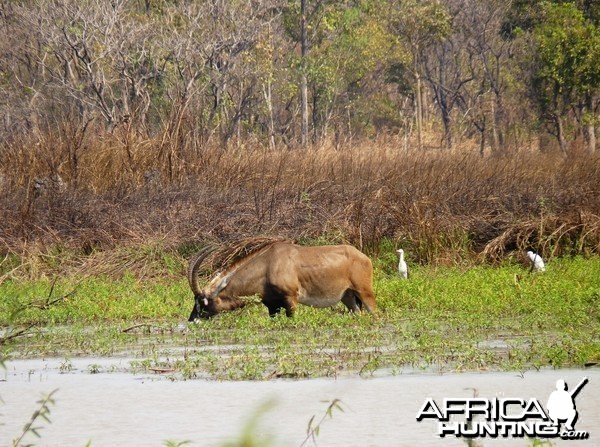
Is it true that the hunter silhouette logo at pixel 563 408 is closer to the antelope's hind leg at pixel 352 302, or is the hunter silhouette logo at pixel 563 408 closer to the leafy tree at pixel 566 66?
the antelope's hind leg at pixel 352 302

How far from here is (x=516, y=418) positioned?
6199 millimetres

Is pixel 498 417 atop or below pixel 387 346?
atop

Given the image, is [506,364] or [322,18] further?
[322,18]

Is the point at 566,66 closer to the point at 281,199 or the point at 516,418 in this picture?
the point at 281,199

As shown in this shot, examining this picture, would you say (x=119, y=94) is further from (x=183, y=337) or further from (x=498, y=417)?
(x=498, y=417)

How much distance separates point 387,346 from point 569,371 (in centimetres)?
168

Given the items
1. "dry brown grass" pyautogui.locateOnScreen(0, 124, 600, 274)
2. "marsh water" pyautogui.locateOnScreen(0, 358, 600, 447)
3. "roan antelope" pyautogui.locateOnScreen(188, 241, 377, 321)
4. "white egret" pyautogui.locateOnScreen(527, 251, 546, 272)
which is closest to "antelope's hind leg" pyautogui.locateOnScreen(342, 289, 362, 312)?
"roan antelope" pyautogui.locateOnScreen(188, 241, 377, 321)

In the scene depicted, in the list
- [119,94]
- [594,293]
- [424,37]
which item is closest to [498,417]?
[594,293]

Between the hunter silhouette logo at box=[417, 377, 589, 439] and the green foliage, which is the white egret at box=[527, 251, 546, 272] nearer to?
the hunter silhouette logo at box=[417, 377, 589, 439]

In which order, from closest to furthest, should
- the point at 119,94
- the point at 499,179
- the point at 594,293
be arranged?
1. the point at 594,293
2. the point at 499,179
3. the point at 119,94

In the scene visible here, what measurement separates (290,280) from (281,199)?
5.55m

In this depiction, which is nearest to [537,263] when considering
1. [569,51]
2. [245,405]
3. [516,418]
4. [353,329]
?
[353,329]

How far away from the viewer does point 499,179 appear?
17.0 m

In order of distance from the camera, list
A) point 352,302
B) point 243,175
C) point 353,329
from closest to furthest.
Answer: point 353,329
point 352,302
point 243,175
